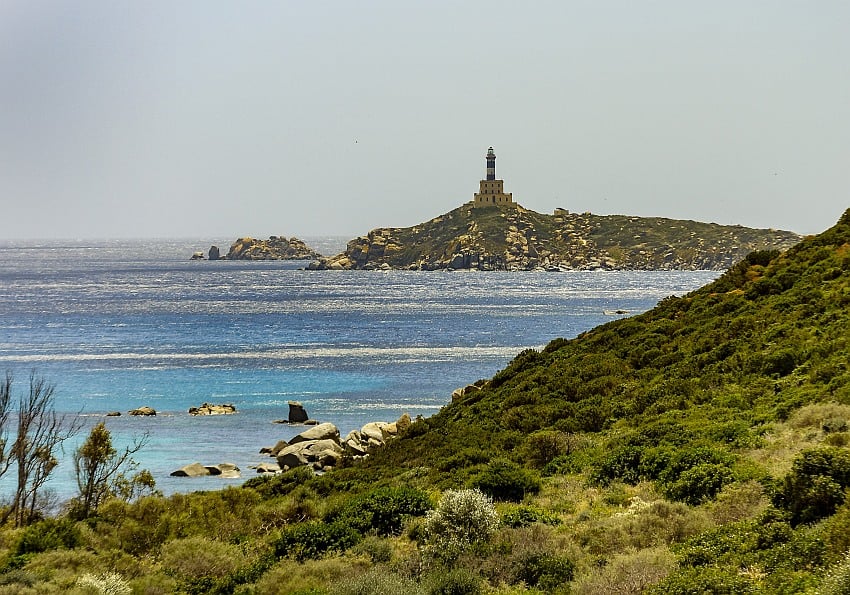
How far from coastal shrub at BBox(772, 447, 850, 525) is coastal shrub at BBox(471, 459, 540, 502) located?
557 cm

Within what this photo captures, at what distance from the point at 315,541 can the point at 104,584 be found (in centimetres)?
344

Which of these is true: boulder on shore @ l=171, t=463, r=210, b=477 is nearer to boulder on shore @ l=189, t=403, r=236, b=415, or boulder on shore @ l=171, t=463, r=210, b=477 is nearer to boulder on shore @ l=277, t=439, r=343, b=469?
boulder on shore @ l=277, t=439, r=343, b=469

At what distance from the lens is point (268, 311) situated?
105188mm

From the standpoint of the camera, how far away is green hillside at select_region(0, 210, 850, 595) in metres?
9.58

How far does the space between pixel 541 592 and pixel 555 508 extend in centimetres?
442

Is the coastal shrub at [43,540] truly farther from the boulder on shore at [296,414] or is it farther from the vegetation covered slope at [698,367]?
the boulder on shore at [296,414]

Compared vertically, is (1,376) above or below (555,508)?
below

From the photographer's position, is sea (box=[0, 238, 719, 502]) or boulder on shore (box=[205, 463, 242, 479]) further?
sea (box=[0, 238, 719, 502])

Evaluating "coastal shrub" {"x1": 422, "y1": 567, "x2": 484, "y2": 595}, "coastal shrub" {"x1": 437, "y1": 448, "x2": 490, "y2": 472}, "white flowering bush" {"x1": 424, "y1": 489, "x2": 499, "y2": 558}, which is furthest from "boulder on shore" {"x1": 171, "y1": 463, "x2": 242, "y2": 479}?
"coastal shrub" {"x1": 422, "y1": 567, "x2": 484, "y2": 595}

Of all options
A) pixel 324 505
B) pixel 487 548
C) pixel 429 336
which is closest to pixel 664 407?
pixel 324 505

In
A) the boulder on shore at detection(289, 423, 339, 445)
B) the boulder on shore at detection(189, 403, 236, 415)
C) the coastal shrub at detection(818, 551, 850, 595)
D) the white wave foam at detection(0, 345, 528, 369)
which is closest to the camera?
the coastal shrub at detection(818, 551, 850, 595)

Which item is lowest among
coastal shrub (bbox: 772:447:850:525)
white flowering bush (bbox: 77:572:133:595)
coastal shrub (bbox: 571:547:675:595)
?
white flowering bush (bbox: 77:572:133:595)

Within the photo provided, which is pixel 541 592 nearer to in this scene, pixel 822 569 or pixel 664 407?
pixel 822 569

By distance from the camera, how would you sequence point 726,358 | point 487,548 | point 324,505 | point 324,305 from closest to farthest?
point 487,548 < point 324,505 < point 726,358 < point 324,305
